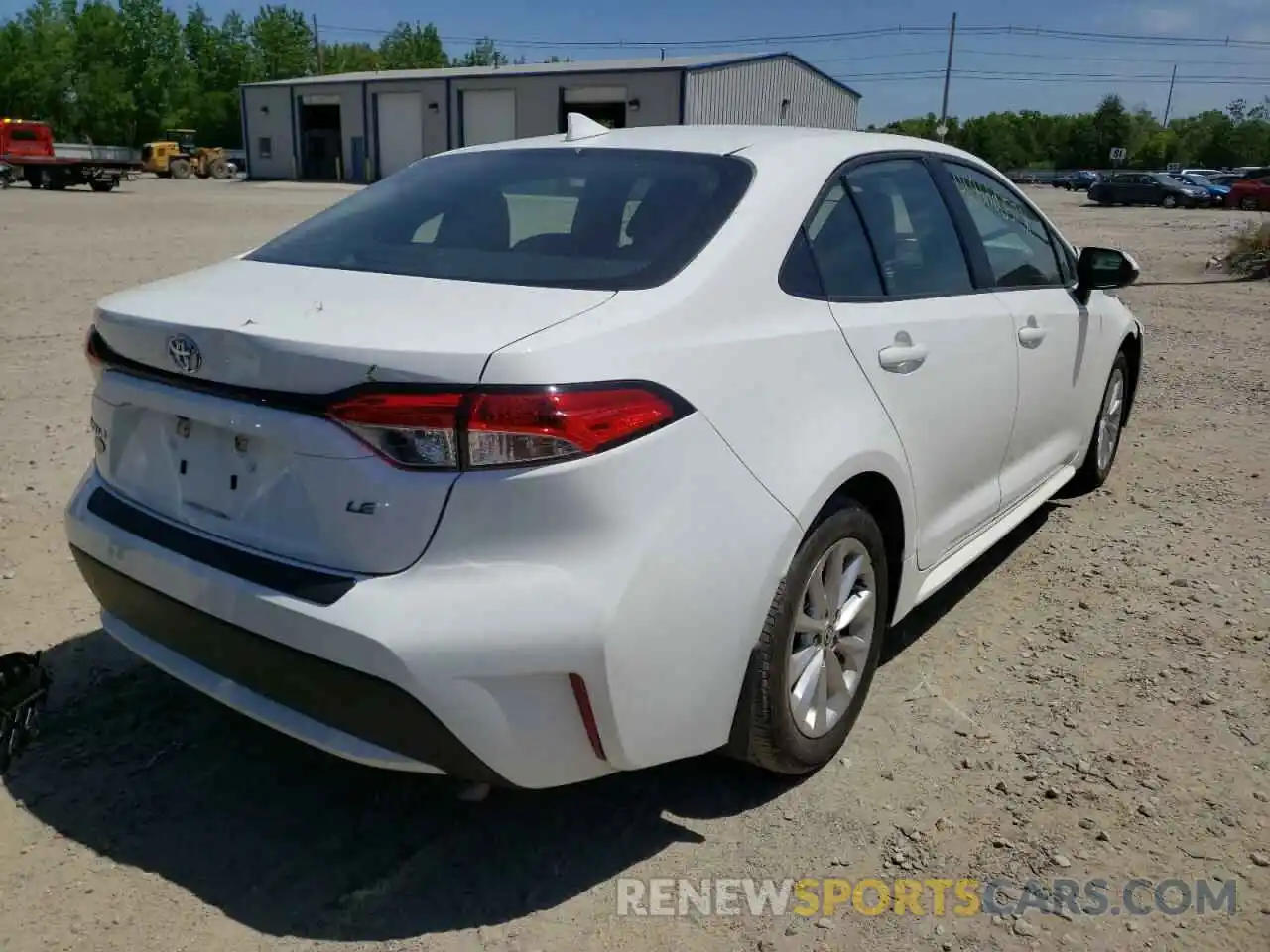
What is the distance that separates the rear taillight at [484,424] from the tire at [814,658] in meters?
0.71

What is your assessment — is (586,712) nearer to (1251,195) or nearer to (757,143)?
(757,143)

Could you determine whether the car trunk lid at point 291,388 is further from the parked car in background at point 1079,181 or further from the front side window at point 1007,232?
the parked car in background at point 1079,181

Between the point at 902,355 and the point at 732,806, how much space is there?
4.34ft

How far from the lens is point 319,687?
2164 mm

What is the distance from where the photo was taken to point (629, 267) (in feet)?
8.10

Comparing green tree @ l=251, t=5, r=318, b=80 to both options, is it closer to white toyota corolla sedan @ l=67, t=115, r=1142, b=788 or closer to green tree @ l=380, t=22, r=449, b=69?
green tree @ l=380, t=22, r=449, b=69

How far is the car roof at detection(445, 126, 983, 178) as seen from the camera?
2973 mm

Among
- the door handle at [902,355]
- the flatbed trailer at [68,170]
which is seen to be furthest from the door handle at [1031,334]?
the flatbed trailer at [68,170]

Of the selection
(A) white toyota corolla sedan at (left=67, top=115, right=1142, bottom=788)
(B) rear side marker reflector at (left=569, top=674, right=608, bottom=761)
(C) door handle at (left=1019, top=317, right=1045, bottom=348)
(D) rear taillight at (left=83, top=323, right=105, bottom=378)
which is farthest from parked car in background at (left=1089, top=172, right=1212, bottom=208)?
(B) rear side marker reflector at (left=569, top=674, right=608, bottom=761)

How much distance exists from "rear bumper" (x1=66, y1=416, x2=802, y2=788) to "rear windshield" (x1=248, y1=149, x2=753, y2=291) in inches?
21.4

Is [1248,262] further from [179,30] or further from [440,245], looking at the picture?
[179,30]

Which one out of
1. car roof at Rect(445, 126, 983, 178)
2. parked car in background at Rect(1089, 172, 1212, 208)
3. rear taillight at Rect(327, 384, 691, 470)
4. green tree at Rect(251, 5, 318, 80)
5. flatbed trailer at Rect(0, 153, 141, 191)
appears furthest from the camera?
green tree at Rect(251, 5, 318, 80)

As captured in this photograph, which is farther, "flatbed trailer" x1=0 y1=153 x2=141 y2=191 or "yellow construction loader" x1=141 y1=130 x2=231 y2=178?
"yellow construction loader" x1=141 y1=130 x2=231 y2=178

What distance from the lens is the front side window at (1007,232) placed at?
12.5 feet
